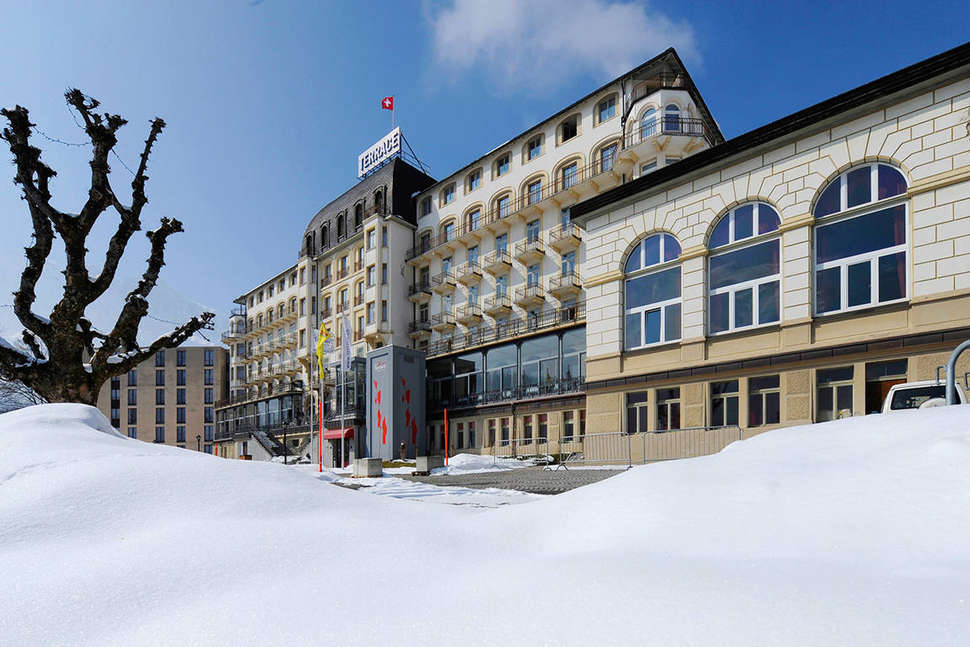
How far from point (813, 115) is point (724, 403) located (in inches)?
326

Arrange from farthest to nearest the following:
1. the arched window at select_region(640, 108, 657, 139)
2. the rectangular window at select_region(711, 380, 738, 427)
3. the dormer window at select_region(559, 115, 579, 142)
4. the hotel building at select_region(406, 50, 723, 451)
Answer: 1. the dormer window at select_region(559, 115, 579, 142)
2. the hotel building at select_region(406, 50, 723, 451)
3. the arched window at select_region(640, 108, 657, 139)
4. the rectangular window at select_region(711, 380, 738, 427)

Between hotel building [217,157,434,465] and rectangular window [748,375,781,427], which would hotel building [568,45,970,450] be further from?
hotel building [217,157,434,465]

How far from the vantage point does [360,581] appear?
250cm

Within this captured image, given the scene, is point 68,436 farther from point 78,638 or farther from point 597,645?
point 597,645

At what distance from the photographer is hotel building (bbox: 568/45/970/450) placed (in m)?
13.1

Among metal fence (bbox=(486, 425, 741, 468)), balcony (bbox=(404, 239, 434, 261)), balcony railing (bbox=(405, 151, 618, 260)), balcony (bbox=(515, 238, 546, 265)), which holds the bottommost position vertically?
metal fence (bbox=(486, 425, 741, 468))

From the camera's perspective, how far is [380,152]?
47.9 m

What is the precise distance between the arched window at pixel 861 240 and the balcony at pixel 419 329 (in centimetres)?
2921

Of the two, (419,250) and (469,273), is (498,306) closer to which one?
(469,273)

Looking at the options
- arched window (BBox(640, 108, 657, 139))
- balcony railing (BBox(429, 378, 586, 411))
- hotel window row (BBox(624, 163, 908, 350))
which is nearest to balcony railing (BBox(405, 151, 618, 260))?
arched window (BBox(640, 108, 657, 139))

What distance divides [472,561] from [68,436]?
3807 millimetres

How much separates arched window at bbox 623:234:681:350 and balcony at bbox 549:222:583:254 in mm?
13568

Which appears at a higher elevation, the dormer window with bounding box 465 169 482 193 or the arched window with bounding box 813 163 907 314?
the dormer window with bounding box 465 169 482 193

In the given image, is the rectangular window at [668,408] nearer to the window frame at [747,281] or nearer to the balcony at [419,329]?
the window frame at [747,281]
